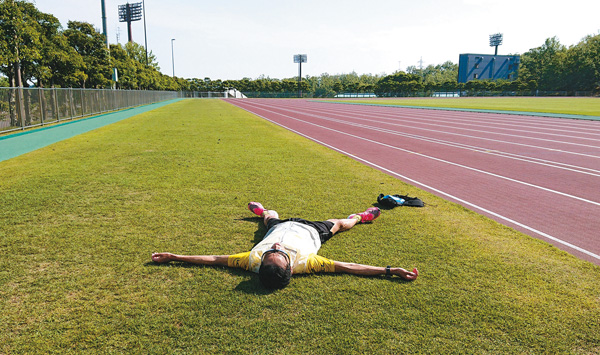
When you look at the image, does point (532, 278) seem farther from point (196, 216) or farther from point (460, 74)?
point (460, 74)

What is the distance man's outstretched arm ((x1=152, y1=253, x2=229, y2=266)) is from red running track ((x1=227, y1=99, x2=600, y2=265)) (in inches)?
162

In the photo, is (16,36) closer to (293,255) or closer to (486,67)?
(293,255)

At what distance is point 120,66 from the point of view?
123 feet

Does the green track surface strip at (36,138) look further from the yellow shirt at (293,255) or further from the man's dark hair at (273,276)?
the man's dark hair at (273,276)

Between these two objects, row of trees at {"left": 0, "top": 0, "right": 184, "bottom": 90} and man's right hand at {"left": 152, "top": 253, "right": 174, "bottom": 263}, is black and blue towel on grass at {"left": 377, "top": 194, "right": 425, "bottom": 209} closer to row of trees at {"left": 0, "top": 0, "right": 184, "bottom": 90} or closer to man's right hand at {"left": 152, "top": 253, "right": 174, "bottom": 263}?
man's right hand at {"left": 152, "top": 253, "right": 174, "bottom": 263}

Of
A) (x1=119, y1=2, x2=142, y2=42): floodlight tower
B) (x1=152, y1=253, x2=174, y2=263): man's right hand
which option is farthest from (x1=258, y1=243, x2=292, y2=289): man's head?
(x1=119, y1=2, x2=142, y2=42): floodlight tower

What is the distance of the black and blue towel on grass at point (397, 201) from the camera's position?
6117 millimetres

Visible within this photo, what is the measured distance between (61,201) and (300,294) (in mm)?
4818

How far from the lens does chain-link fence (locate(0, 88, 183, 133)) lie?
14766 mm

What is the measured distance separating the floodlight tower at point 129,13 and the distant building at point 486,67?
86.0 metres

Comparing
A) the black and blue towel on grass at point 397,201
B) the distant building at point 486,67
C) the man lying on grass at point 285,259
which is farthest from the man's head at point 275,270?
the distant building at point 486,67

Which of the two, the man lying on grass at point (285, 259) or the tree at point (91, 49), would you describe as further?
the tree at point (91, 49)

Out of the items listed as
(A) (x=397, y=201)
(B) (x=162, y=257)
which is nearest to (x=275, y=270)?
(B) (x=162, y=257)

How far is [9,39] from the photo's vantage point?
16.8m
